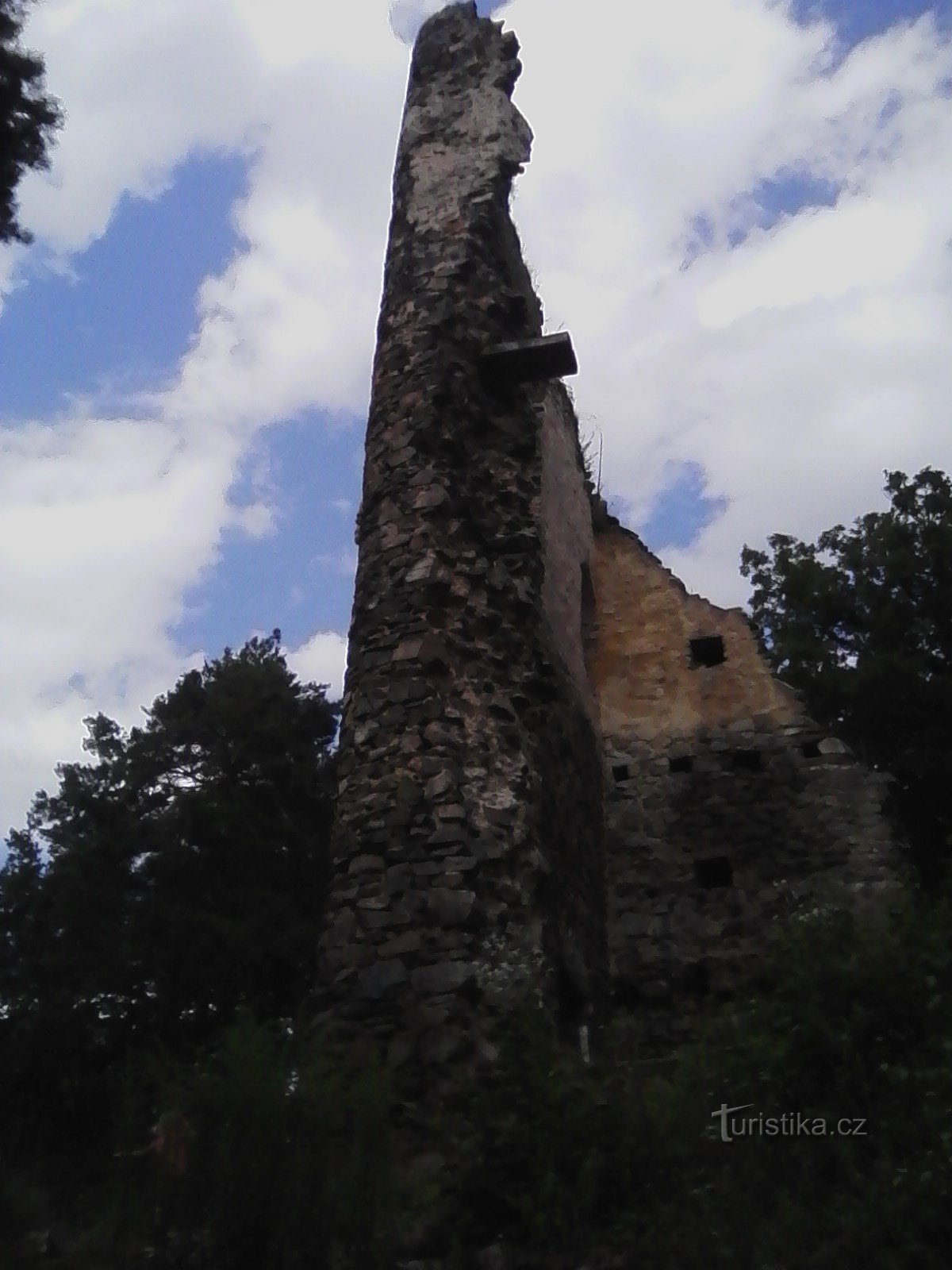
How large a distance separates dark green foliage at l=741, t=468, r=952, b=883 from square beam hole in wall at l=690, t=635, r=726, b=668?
0.40 meters

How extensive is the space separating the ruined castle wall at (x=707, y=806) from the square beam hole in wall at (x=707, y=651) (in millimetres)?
15

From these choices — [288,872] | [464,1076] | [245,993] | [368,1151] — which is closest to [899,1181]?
[368,1151]

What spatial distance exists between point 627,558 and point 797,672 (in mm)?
1754

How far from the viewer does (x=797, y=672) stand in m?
10.3

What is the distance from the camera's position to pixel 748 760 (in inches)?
369

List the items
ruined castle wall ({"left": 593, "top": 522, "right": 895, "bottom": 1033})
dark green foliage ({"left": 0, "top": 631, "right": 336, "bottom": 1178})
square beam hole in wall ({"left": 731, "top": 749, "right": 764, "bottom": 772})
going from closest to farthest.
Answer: ruined castle wall ({"left": 593, "top": 522, "right": 895, "bottom": 1033}), square beam hole in wall ({"left": 731, "top": 749, "right": 764, "bottom": 772}), dark green foliage ({"left": 0, "top": 631, "right": 336, "bottom": 1178})

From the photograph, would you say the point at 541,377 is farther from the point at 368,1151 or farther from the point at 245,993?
the point at 245,993

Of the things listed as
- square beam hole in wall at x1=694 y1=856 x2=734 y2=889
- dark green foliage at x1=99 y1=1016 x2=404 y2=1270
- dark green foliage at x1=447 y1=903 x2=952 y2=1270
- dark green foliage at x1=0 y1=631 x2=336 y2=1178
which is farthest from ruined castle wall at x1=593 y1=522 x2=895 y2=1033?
dark green foliage at x1=0 y1=631 x2=336 y2=1178

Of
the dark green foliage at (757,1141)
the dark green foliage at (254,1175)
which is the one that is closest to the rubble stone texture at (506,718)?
the dark green foliage at (757,1141)

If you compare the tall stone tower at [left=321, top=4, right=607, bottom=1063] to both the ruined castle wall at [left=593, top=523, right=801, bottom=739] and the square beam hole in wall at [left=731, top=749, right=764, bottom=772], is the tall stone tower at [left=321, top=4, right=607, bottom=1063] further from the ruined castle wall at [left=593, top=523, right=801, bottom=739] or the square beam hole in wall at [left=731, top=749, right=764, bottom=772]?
the square beam hole in wall at [left=731, top=749, right=764, bottom=772]

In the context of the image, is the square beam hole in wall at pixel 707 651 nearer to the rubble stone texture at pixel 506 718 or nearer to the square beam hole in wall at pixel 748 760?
the rubble stone texture at pixel 506 718

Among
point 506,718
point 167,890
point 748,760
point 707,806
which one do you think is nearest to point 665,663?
point 748,760

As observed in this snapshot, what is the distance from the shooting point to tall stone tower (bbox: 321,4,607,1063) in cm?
620

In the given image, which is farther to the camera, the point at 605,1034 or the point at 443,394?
the point at 443,394
